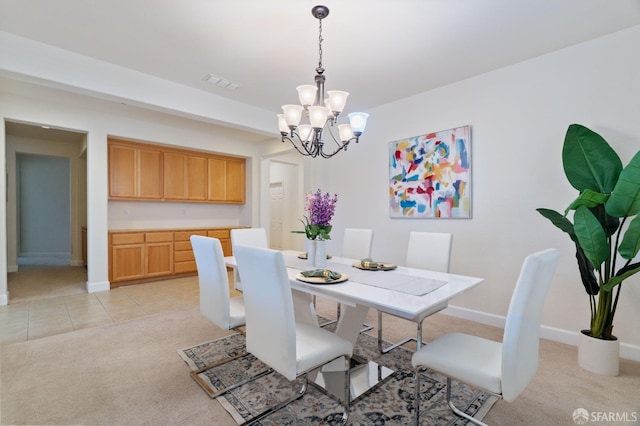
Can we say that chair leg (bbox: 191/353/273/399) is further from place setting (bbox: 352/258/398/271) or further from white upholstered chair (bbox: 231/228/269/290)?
place setting (bbox: 352/258/398/271)

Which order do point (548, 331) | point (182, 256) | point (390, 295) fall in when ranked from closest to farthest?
1. point (390, 295)
2. point (548, 331)
3. point (182, 256)

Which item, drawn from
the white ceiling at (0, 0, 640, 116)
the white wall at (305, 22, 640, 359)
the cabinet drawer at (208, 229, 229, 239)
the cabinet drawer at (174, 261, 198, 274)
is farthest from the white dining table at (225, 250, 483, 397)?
the cabinet drawer at (208, 229, 229, 239)

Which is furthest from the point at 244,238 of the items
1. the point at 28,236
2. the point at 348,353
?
the point at 28,236

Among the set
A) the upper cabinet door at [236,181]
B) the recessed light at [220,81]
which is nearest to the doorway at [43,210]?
the upper cabinet door at [236,181]

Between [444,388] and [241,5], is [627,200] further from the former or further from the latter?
[241,5]

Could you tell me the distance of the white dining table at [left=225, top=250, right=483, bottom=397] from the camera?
4.98 ft

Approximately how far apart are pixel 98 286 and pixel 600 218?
5553 mm

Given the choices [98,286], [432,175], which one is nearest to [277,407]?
[432,175]

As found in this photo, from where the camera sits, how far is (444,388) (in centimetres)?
200

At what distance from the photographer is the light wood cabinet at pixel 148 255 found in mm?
4434

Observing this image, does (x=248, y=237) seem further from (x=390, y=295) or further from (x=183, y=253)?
(x=183, y=253)

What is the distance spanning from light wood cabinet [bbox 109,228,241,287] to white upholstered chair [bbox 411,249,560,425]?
14.6ft

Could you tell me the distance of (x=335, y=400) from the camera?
1.84m

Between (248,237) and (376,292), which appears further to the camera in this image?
(248,237)
